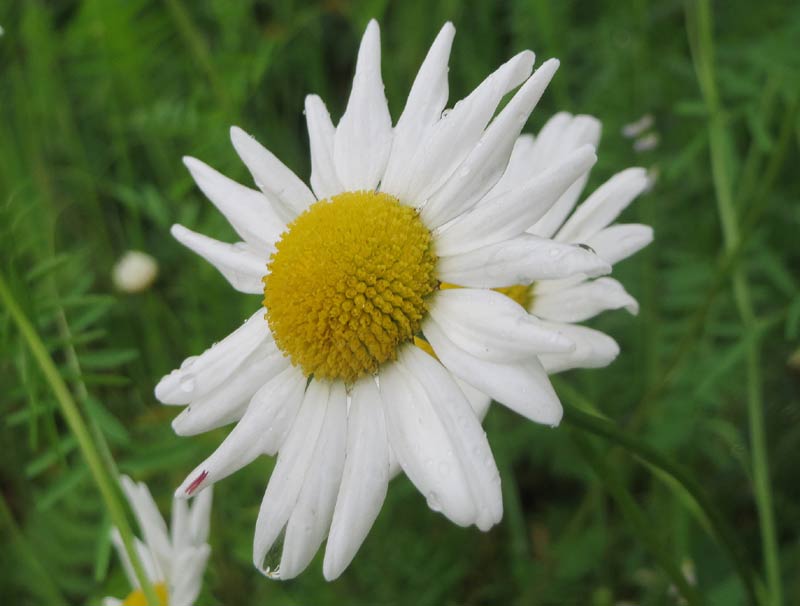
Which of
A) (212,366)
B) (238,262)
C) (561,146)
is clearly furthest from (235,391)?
(561,146)

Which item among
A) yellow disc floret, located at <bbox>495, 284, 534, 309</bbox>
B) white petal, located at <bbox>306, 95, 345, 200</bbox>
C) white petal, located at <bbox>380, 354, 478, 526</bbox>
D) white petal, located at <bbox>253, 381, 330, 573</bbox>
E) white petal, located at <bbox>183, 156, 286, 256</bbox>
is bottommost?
yellow disc floret, located at <bbox>495, 284, 534, 309</bbox>

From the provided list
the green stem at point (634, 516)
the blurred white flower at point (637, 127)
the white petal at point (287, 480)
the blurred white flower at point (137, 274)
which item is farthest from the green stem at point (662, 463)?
the blurred white flower at point (137, 274)

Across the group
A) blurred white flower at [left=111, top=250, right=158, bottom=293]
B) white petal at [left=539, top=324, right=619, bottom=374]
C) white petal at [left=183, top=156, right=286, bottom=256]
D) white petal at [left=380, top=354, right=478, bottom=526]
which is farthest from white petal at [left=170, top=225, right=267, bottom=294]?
blurred white flower at [left=111, top=250, right=158, bottom=293]

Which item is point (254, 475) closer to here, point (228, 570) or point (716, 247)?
point (228, 570)

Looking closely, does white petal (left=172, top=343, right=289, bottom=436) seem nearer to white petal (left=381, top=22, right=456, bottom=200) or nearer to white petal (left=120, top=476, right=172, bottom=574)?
white petal (left=381, top=22, right=456, bottom=200)

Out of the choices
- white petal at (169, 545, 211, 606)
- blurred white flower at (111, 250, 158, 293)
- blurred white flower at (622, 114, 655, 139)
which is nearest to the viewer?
white petal at (169, 545, 211, 606)

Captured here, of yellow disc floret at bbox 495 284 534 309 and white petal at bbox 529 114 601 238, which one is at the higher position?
white petal at bbox 529 114 601 238
